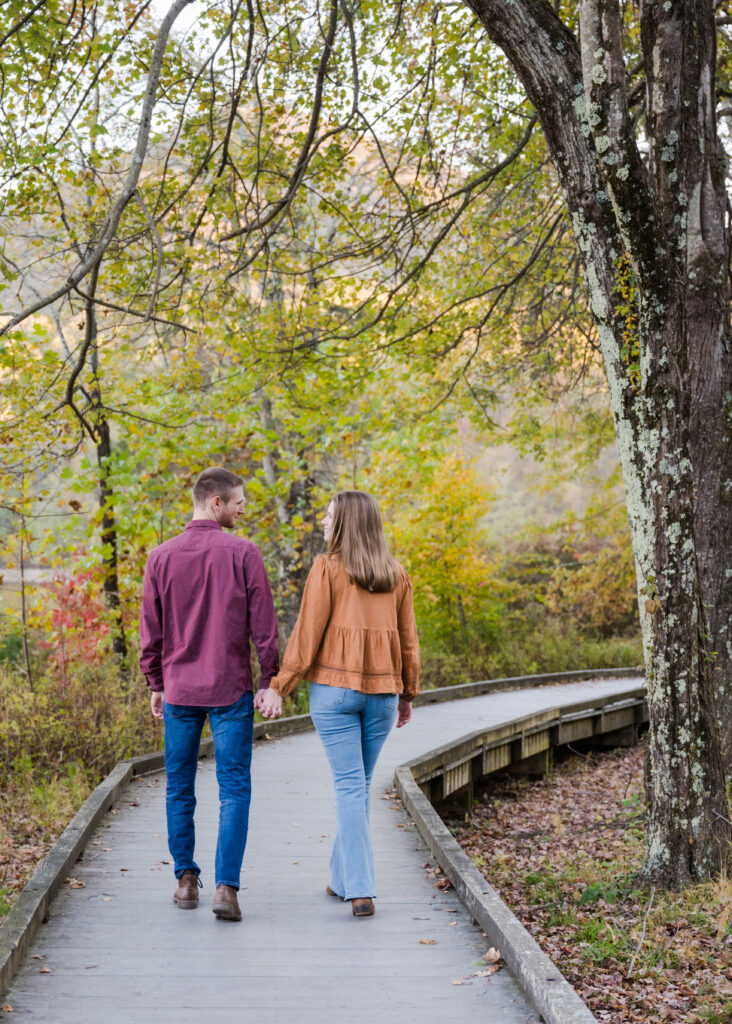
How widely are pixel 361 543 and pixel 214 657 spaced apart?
0.85 metres

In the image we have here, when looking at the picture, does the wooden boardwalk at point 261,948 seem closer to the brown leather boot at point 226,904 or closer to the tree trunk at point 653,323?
the brown leather boot at point 226,904

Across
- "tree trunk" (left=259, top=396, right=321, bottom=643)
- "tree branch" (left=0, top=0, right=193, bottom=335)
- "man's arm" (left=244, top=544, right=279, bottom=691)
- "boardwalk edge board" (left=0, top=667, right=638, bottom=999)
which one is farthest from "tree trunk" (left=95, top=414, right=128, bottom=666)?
"man's arm" (left=244, top=544, right=279, bottom=691)

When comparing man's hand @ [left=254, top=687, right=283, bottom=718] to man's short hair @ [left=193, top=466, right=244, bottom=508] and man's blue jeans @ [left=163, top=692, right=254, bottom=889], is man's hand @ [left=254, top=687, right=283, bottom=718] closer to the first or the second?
man's blue jeans @ [left=163, top=692, right=254, bottom=889]

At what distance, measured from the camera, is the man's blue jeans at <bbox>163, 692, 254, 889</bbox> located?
4.39 metres

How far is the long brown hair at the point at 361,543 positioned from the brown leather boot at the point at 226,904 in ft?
5.08

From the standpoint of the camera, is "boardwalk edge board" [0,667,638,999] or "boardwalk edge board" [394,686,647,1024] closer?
"boardwalk edge board" [394,686,647,1024]

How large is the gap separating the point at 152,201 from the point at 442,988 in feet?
24.6

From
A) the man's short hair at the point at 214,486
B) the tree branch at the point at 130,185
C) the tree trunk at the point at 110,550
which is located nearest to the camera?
the man's short hair at the point at 214,486

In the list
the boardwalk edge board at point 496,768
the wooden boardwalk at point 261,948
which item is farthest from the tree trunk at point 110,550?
the wooden boardwalk at point 261,948

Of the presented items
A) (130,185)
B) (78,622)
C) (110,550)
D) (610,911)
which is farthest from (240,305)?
(610,911)

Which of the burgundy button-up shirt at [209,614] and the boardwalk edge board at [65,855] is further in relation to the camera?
the burgundy button-up shirt at [209,614]

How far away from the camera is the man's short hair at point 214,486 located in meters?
4.56

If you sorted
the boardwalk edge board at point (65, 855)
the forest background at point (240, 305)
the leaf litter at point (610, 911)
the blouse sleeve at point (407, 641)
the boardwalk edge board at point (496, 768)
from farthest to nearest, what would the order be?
1. the forest background at point (240, 305)
2. the leaf litter at point (610, 911)
3. the blouse sleeve at point (407, 641)
4. the boardwalk edge board at point (65, 855)
5. the boardwalk edge board at point (496, 768)

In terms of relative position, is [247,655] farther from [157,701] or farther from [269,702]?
[157,701]
